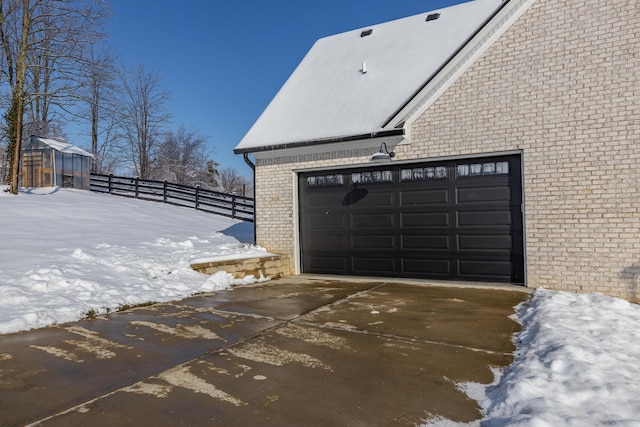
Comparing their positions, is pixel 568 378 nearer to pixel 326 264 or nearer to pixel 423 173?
pixel 423 173

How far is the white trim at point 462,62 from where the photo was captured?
6.70 m

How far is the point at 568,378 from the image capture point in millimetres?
2758

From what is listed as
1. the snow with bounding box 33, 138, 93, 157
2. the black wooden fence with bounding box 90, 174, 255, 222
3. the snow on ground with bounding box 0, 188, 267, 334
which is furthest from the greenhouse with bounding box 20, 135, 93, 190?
the snow on ground with bounding box 0, 188, 267, 334

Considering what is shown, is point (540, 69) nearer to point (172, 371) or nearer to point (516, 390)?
point (516, 390)

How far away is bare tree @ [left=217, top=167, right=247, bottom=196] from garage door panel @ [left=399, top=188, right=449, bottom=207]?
35485 mm

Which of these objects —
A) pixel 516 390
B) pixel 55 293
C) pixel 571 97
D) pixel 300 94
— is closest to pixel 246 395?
pixel 516 390

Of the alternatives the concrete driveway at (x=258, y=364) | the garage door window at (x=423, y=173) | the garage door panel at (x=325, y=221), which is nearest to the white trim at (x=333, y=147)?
the garage door window at (x=423, y=173)

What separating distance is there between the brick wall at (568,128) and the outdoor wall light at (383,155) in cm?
97

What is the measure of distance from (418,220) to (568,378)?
4943 mm

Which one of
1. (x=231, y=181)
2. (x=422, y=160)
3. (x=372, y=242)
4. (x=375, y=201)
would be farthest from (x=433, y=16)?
(x=231, y=181)

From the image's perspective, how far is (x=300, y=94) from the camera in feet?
32.2

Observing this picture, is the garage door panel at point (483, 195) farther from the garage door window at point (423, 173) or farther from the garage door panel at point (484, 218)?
the garage door window at point (423, 173)

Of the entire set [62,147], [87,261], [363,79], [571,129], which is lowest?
[87,261]

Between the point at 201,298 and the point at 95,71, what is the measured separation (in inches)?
613
